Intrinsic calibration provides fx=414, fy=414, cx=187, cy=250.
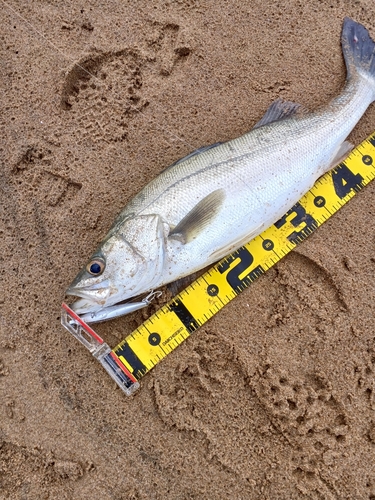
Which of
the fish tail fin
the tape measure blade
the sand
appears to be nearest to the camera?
the sand

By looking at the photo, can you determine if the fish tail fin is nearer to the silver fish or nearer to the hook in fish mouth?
the silver fish

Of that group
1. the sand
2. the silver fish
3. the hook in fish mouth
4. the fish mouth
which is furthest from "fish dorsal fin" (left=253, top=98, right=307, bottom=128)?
the fish mouth

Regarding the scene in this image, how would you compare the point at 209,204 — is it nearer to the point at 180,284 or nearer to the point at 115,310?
the point at 180,284

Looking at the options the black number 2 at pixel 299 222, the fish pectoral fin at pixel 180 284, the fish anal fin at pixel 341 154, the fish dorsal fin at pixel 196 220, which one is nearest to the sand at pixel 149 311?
the black number 2 at pixel 299 222

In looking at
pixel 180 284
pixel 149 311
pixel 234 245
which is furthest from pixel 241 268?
pixel 149 311

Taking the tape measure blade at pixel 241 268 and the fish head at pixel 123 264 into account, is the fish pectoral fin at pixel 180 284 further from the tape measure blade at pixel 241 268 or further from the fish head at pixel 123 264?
the fish head at pixel 123 264

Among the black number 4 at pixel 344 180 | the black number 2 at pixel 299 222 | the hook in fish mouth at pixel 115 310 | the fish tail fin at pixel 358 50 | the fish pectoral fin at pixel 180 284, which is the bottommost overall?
the hook in fish mouth at pixel 115 310
